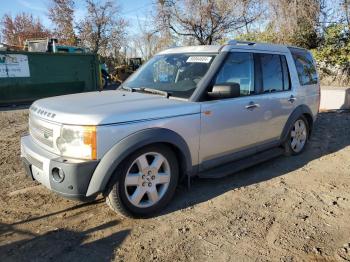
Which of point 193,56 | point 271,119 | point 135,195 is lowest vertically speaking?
point 135,195

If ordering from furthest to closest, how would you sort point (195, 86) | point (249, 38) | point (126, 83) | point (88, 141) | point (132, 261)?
Answer: point (249, 38) → point (126, 83) → point (195, 86) → point (88, 141) → point (132, 261)

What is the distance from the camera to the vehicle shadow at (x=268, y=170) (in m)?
4.31

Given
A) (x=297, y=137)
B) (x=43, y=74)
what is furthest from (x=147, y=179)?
(x=43, y=74)

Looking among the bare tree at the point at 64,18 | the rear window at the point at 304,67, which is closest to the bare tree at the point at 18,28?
the bare tree at the point at 64,18

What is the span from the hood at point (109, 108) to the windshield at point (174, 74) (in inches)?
9.7

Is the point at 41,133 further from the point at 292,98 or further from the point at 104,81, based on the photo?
the point at 104,81

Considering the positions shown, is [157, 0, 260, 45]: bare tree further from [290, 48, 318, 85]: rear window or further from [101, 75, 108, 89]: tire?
[290, 48, 318, 85]: rear window

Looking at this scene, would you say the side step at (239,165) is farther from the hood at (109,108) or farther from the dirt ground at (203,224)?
the hood at (109,108)

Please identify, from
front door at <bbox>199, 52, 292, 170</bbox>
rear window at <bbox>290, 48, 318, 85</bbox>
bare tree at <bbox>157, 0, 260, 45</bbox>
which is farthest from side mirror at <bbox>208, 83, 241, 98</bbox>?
bare tree at <bbox>157, 0, 260, 45</bbox>

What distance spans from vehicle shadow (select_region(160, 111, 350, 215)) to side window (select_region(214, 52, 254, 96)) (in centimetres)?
120

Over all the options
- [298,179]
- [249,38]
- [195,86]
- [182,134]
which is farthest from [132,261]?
[249,38]

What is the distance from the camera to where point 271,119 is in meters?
5.11

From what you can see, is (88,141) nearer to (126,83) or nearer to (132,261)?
(132,261)

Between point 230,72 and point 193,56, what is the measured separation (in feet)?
1.72
